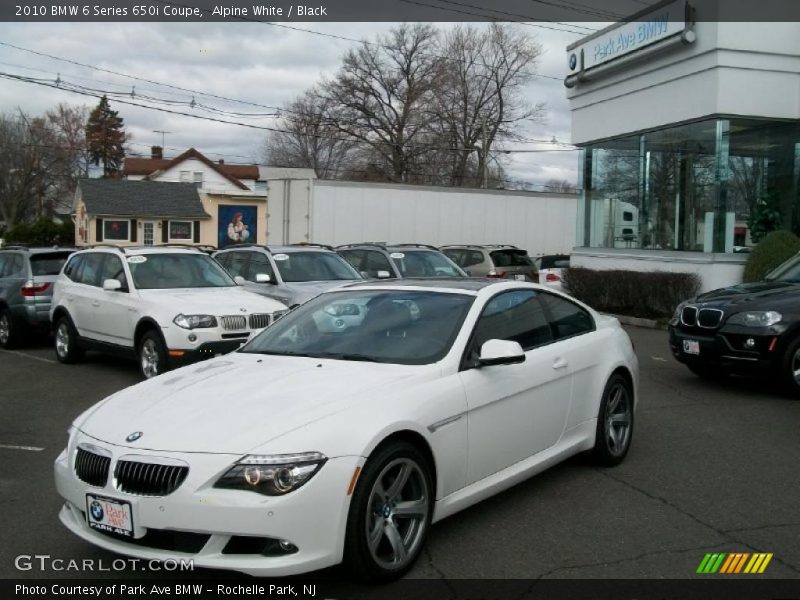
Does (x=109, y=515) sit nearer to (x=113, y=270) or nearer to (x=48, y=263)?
(x=113, y=270)

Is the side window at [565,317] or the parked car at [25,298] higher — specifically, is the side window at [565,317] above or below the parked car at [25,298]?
above

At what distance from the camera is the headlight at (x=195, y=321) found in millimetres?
9461

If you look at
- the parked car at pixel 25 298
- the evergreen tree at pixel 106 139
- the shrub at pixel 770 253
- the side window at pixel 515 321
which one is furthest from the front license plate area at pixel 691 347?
the evergreen tree at pixel 106 139

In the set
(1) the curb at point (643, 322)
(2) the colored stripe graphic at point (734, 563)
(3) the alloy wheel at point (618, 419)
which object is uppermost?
(3) the alloy wheel at point (618, 419)

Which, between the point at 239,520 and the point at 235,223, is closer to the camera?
the point at 239,520

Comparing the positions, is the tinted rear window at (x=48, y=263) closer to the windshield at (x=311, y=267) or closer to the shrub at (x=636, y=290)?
the windshield at (x=311, y=267)

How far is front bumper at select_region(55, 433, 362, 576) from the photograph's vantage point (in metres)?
3.60

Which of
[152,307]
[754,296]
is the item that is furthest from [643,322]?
[152,307]

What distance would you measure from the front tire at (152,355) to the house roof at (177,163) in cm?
6151

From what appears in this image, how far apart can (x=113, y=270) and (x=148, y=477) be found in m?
7.77

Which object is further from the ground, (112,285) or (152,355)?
(112,285)

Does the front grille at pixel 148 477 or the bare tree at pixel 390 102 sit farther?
the bare tree at pixel 390 102

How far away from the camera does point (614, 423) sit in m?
6.28

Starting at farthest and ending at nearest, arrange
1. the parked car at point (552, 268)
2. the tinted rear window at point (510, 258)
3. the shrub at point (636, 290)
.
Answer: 1. the tinted rear window at point (510, 258)
2. the parked car at point (552, 268)
3. the shrub at point (636, 290)
